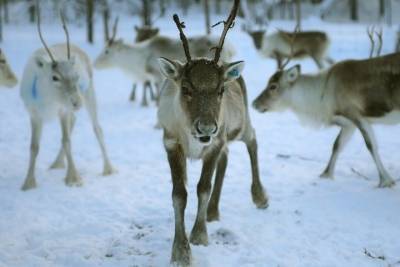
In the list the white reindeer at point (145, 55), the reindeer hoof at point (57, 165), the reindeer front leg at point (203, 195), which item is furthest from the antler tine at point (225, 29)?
the white reindeer at point (145, 55)

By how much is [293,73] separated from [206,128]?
125 inches

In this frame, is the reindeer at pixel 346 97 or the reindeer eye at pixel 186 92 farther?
the reindeer at pixel 346 97

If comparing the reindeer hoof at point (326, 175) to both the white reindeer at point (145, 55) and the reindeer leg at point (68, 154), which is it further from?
the white reindeer at point (145, 55)

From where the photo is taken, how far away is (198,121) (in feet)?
9.77

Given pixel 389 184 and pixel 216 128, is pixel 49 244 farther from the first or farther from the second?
pixel 389 184

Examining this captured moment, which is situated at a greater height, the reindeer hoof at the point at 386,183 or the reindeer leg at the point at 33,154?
the reindeer leg at the point at 33,154

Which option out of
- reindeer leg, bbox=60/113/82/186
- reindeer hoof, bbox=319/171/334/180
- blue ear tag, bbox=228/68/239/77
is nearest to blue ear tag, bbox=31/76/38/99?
reindeer leg, bbox=60/113/82/186

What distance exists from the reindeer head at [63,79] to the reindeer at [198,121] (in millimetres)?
1856

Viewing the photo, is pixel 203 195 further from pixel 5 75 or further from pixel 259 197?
pixel 5 75

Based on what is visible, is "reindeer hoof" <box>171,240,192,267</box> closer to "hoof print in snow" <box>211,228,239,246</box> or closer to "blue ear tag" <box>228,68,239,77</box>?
"hoof print in snow" <box>211,228,239,246</box>

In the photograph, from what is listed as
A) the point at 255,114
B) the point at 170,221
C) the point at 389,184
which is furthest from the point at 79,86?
the point at 255,114

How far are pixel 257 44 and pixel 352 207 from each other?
12.2 m

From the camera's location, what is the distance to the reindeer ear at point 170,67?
10.8 ft

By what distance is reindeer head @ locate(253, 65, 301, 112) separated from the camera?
19.2 ft
